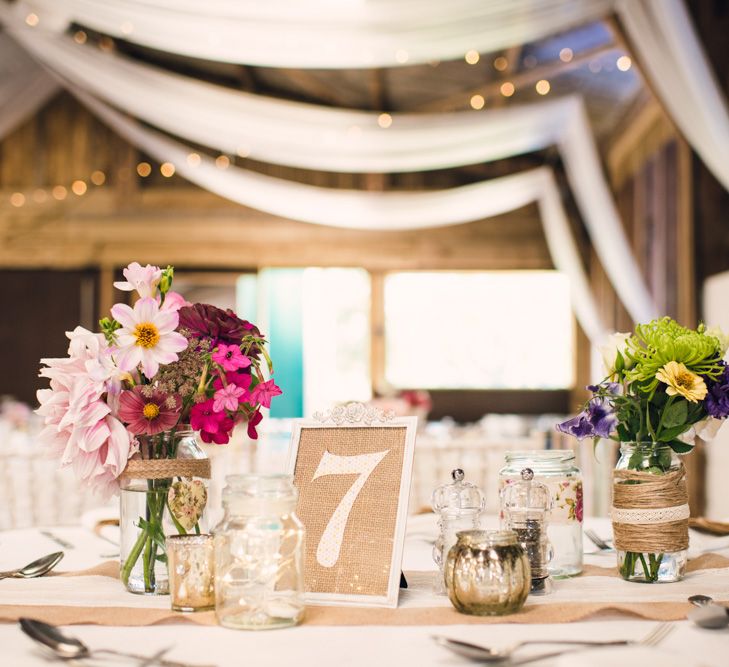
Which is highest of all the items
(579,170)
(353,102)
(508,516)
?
(353,102)

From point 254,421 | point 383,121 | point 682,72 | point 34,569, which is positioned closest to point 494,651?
point 254,421

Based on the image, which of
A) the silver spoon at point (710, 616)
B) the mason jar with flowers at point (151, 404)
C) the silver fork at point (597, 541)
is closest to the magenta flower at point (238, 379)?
the mason jar with flowers at point (151, 404)

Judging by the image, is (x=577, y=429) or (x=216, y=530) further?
(x=577, y=429)

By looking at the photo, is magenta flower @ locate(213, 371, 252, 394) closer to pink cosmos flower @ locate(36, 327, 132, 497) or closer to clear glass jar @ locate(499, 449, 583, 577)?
pink cosmos flower @ locate(36, 327, 132, 497)

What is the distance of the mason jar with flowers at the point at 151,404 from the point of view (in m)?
1.24

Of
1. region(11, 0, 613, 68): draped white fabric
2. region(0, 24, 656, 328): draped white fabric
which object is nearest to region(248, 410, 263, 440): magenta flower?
region(11, 0, 613, 68): draped white fabric

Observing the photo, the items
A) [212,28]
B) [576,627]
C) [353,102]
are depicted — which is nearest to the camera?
[576,627]

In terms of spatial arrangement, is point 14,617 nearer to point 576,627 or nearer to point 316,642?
point 316,642

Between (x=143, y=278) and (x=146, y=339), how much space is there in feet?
0.29

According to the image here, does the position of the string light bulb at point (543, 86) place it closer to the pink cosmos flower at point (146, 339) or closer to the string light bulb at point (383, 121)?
the string light bulb at point (383, 121)

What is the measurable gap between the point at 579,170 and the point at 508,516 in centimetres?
519

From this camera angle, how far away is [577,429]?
1.39 metres

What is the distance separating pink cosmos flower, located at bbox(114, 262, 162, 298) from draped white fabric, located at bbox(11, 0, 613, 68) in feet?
10.00

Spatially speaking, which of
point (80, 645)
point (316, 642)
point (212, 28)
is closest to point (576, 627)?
point (316, 642)
